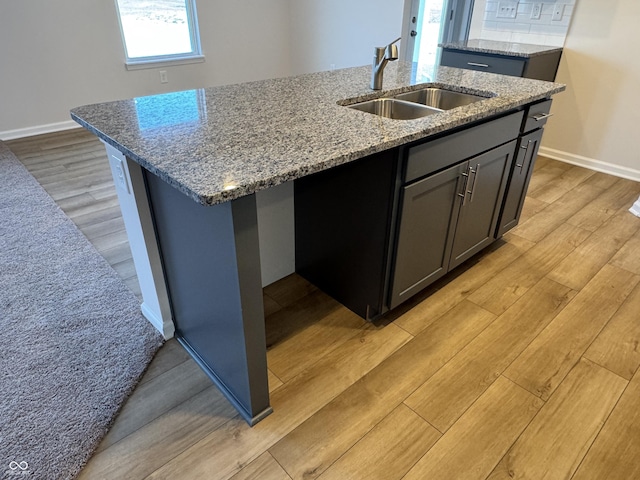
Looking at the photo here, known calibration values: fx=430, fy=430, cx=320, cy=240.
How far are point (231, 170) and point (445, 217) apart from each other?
112cm

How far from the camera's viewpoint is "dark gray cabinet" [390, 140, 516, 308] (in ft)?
5.78

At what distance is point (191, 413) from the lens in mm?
1576

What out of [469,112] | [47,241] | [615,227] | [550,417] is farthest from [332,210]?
[615,227]

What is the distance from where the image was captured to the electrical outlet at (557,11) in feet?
11.5

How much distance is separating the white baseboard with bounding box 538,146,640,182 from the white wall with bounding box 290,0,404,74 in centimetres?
195

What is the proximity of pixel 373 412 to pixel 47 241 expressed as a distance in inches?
89.0

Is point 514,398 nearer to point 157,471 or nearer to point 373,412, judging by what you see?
point 373,412

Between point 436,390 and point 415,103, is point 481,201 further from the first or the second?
point 436,390

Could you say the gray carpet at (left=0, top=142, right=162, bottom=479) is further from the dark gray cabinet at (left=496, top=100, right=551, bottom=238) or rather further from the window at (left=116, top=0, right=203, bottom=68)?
the window at (left=116, top=0, right=203, bottom=68)

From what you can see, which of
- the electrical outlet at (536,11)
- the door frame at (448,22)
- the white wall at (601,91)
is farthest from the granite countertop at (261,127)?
the door frame at (448,22)

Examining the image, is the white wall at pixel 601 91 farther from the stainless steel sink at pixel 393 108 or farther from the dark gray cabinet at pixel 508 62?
the stainless steel sink at pixel 393 108

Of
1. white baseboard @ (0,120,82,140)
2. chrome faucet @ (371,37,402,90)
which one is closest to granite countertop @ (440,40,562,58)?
chrome faucet @ (371,37,402,90)

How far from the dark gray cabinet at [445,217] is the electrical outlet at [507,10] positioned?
232 centimetres

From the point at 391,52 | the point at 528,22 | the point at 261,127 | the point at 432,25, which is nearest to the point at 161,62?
the point at 432,25
